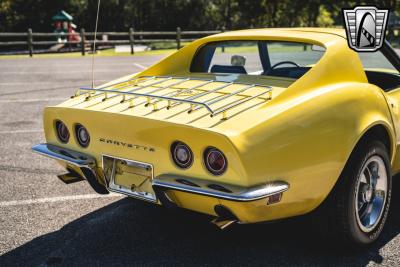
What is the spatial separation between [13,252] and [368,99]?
7.83 feet

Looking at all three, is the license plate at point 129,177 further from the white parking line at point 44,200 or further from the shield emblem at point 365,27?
the shield emblem at point 365,27

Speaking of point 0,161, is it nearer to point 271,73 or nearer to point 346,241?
point 271,73

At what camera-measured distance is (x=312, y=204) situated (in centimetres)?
288

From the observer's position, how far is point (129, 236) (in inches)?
137

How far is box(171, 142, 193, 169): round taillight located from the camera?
2.80m

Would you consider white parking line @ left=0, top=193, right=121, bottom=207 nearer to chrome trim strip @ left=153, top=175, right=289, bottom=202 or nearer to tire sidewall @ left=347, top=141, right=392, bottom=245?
chrome trim strip @ left=153, top=175, right=289, bottom=202

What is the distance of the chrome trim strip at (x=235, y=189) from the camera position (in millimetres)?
2562

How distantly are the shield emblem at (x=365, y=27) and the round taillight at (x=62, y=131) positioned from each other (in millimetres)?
1977

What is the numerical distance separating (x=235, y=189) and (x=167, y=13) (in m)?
39.1

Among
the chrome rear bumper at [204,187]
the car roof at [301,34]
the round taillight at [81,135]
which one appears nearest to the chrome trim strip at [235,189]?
the chrome rear bumper at [204,187]

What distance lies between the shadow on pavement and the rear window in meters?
1.16

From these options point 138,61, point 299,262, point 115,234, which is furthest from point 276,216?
point 138,61

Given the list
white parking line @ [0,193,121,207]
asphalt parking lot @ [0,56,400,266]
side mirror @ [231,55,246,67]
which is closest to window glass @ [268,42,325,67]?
side mirror @ [231,55,246,67]

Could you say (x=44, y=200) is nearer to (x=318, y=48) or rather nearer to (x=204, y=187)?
(x=204, y=187)
